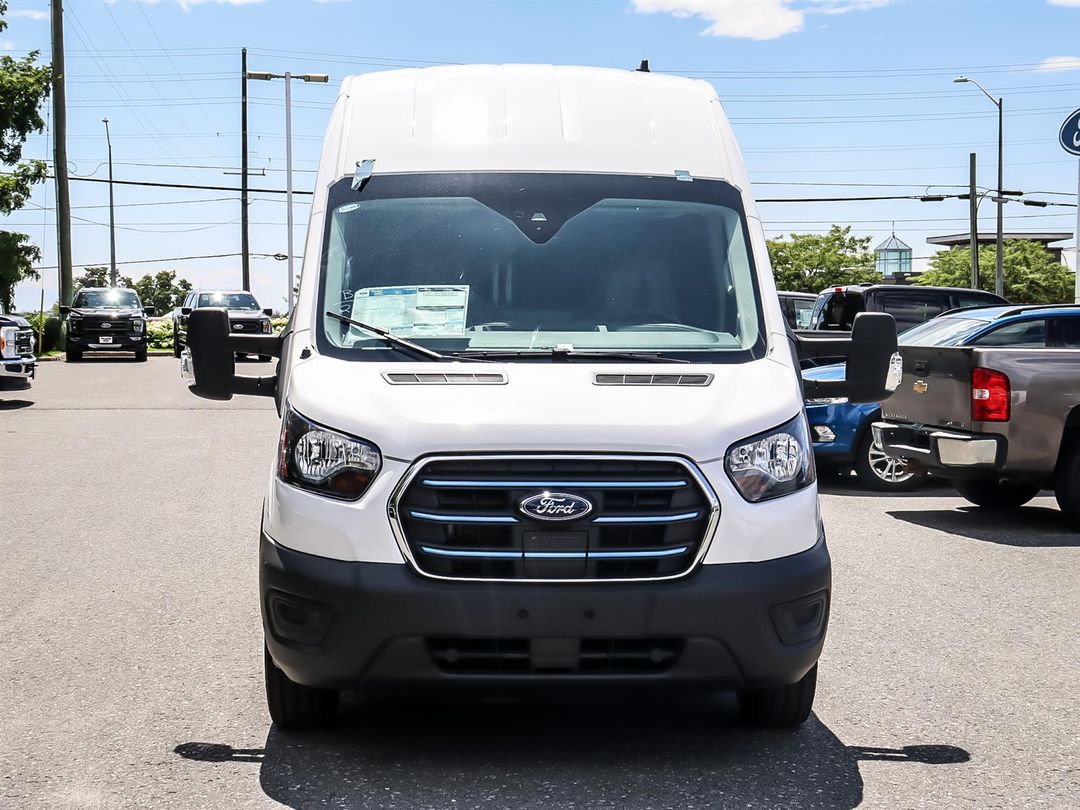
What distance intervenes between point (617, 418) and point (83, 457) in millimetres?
11688

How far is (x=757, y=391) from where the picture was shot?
4848 millimetres

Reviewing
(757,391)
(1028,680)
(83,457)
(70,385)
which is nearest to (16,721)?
(757,391)

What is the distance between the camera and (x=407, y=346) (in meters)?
5.13

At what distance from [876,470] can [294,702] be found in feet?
29.1

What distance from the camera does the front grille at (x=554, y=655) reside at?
4520 mm

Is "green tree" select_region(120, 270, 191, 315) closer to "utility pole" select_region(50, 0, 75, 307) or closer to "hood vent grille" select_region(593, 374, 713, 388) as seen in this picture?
"utility pole" select_region(50, 0, 75, 307)

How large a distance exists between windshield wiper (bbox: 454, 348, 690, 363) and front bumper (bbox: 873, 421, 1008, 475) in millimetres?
6015

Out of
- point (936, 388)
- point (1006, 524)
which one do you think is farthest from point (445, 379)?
point (1006, 524)

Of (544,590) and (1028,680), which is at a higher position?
(544,590)

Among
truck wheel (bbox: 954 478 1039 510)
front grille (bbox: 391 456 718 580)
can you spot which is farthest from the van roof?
truck wheel (bbox: 954 478 1039 510)

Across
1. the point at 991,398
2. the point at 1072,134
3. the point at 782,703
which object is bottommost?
the point at 782,703

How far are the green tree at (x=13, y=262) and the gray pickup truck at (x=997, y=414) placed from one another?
3243 centimetres

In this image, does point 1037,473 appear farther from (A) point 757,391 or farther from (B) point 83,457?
(B) point 83,457

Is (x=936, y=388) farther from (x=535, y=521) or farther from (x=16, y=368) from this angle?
(x=16, y=368)
